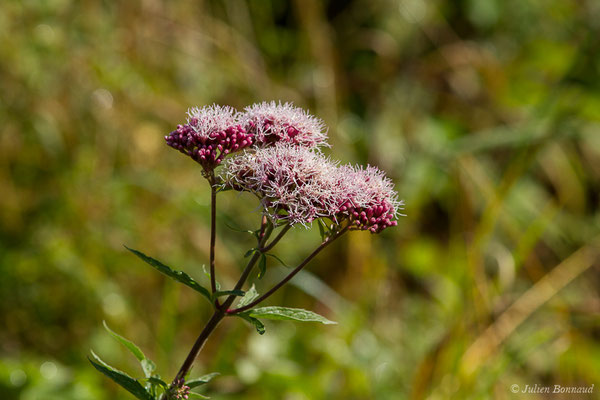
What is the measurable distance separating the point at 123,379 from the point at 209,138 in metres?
0.68

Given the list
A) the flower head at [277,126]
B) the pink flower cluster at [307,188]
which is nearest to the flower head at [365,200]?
the pink flower cluster at [307,188]

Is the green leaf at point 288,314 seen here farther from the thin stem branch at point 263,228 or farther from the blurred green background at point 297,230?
the blurred green background at point 297,230

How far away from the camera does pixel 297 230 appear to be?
4188 mm

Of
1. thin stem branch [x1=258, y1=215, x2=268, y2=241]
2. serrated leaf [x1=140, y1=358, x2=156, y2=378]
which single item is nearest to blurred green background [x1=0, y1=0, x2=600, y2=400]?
serrated leaf [x1=140, y1=358, x2=156, y2=378]

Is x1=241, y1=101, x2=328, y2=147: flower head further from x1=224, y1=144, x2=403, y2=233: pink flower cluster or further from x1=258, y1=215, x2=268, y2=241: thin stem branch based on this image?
x1=258, y1=215, x2=268, y2=241: thin stem branch

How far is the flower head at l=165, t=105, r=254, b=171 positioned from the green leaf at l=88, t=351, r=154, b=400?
593 mm

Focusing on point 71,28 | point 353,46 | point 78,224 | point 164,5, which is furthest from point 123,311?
point 353,46

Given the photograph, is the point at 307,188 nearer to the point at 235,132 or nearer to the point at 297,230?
the point at 235,132

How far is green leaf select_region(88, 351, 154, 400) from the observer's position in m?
1.55

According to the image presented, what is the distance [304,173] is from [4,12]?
2.64 meters

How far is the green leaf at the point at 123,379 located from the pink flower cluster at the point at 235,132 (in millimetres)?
592

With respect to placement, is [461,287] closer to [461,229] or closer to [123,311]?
[461,229]

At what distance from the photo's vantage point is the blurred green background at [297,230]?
10.5ft

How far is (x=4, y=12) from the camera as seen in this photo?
344 centimetres
